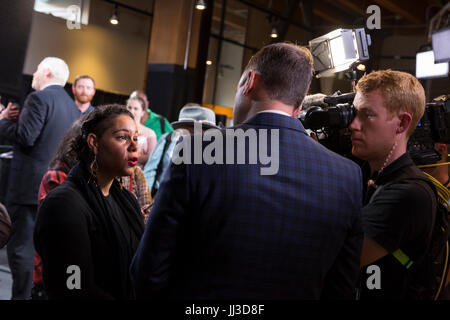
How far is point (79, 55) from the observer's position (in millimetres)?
7875

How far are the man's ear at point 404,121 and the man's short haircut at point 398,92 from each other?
14 millimetres

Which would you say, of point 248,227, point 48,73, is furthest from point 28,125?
point 248,227

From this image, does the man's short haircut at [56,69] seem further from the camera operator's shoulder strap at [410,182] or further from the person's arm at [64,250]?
the camera operator's shoulder strap at [410,182]

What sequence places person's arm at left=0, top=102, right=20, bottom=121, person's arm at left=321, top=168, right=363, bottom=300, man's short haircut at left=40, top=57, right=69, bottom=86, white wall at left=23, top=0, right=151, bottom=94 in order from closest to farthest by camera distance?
1. person's arm at left=321, top=168, right=363, bottom=300
2. person's arm at left=0, top=102, right=20, bottom=121
3. man's short haircut at left=40, top=57, right=69, bottom=86
4. white wall at left=23, top=0, right=151, bottom=94

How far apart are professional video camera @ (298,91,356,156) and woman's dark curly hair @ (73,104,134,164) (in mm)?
678

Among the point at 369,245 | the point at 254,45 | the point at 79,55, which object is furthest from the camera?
the point at 254,45

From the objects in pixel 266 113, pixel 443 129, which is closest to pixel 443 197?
pixel 443 129

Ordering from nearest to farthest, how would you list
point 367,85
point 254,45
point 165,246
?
point 165,246, point 367,85, point 254,45

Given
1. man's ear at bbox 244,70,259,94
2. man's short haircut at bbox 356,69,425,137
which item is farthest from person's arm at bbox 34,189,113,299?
man's short haircut at bbox 356,69,425,137

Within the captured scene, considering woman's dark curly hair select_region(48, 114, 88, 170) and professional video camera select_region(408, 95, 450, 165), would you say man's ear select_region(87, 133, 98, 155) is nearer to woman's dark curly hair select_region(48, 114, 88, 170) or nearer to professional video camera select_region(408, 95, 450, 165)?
woman's dark curly hair select_region(48, 114, 88, 170)

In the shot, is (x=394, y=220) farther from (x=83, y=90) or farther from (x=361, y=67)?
(x=83, y=90)

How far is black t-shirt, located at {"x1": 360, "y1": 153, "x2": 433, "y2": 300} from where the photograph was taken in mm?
1215
